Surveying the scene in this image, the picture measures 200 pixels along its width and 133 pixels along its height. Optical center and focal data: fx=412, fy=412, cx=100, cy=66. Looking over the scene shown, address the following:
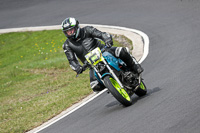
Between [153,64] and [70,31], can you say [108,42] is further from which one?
[153,64]

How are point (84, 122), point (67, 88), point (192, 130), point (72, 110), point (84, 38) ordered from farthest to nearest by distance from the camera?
point (67, 88) → point (72, 110) → point (84, 38) → point (84, 122) → point (192, 130)

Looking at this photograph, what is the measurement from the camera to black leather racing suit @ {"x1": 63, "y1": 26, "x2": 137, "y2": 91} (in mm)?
8461

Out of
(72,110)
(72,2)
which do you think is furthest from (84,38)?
(72,2)

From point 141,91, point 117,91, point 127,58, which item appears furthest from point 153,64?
point 117,91

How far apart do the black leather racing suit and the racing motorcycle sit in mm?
151

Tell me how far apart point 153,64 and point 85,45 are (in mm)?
3123

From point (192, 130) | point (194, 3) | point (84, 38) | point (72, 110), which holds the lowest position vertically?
point (194, 3)

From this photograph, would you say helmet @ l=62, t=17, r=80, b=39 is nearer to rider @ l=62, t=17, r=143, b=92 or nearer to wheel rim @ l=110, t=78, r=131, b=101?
rider @ l=62, t=17, r=143, b=92

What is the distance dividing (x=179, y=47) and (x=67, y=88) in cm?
349

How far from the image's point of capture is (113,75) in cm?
798

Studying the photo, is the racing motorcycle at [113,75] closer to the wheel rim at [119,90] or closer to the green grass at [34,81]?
the wheel rim at [119,90]

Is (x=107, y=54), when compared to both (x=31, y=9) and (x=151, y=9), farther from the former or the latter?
(x=31, y=9)

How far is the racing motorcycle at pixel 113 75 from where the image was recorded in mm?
7852

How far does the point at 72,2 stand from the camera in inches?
909
